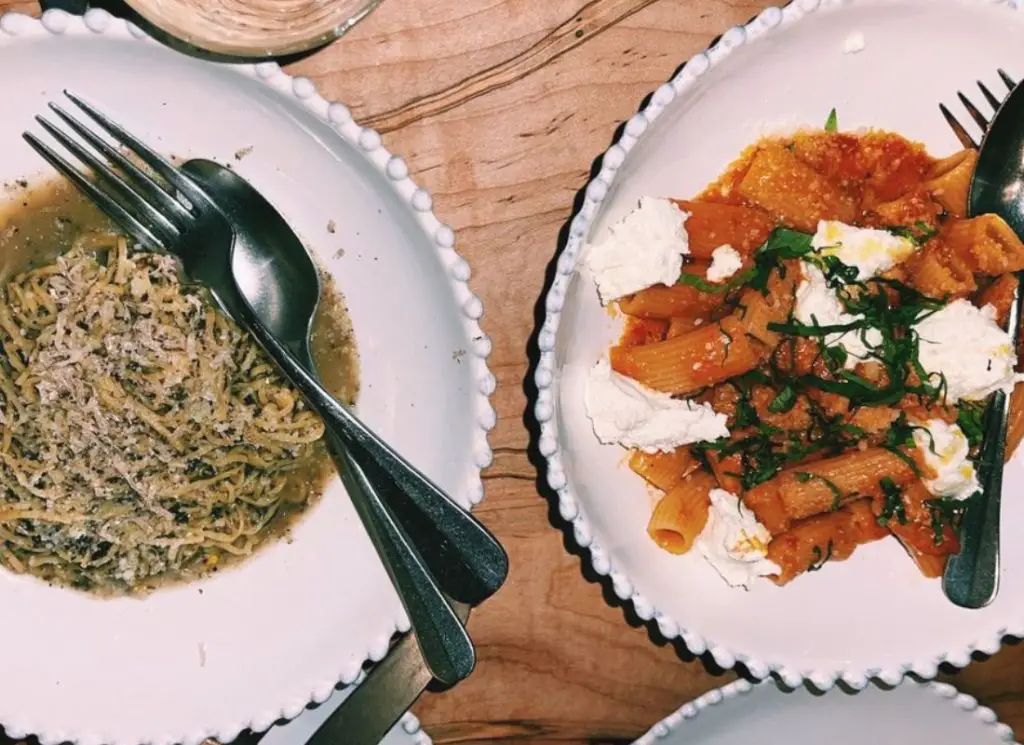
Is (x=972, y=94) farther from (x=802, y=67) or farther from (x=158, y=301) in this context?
(x=158, y=301)

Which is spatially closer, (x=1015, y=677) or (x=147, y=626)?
(x=147, y=626)

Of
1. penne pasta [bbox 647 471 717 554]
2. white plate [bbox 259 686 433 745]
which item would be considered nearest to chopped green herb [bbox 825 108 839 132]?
penne pasta [bbox 647 471 717 554]

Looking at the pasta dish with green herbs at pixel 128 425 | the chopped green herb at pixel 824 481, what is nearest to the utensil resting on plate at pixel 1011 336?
the chopped green herb at pixel 824 481

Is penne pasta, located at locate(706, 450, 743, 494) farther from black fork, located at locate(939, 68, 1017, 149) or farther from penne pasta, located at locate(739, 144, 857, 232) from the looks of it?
black fork, located at locate(939, 68, 1017, 149)

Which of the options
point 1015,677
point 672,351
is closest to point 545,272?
point 672,351

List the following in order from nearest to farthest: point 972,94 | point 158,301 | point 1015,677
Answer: point 158,301 < point 972,94 < point 1015,677
